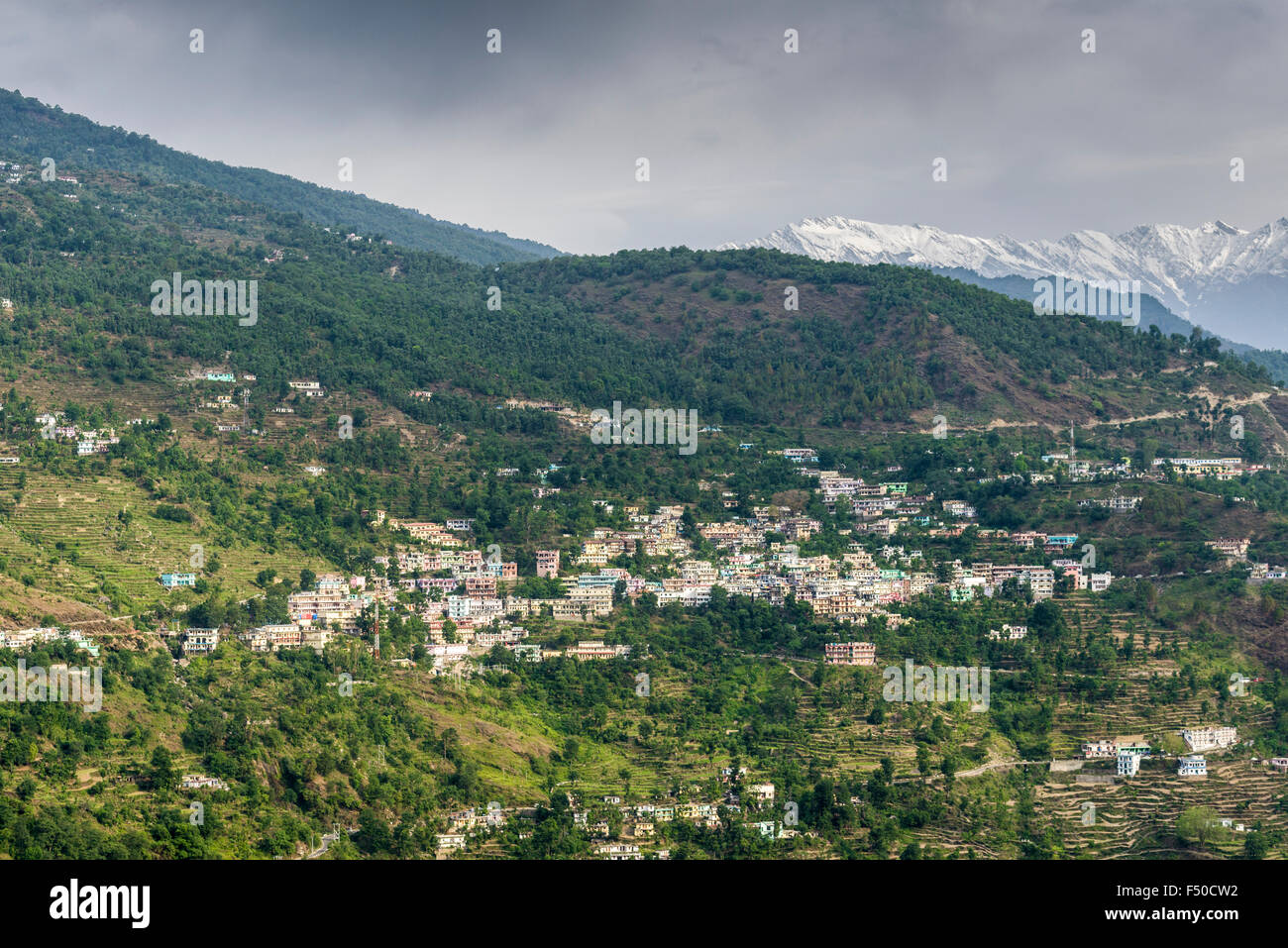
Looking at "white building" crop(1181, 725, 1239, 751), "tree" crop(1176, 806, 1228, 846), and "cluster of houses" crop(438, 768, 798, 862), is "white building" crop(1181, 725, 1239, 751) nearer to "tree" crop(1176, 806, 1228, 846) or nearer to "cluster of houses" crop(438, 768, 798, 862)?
"tree" crop(1176, 806, 1228, 846)

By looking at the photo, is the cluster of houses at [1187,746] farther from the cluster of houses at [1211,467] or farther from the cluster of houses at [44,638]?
the cluster of houses at [44,638]

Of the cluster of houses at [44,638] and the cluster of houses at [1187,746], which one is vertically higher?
the cluster of houses at [44,638]

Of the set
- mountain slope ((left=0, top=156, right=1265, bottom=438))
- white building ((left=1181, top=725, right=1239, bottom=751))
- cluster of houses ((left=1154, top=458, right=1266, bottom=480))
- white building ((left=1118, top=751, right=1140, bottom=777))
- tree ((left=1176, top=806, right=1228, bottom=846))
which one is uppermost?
mountain slope ((left=0, top=156, right=1265, bottom=438))

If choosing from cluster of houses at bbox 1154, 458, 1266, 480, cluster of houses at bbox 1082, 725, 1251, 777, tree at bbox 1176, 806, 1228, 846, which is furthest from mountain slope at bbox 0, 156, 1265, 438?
tree at bbox 1176, 806, 1228, 846

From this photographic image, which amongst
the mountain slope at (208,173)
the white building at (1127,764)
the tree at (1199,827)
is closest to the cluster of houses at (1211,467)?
the white building at (1127,764)

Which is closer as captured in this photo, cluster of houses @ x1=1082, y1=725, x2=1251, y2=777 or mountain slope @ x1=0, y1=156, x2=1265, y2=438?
cluster of houses @ x1=1082, y1=725, x2=1251, y2=777

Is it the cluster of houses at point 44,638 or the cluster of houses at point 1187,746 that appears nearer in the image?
the cluster of houses at point 44,638

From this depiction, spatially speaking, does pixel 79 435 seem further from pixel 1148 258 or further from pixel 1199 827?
pixel 1148 258
